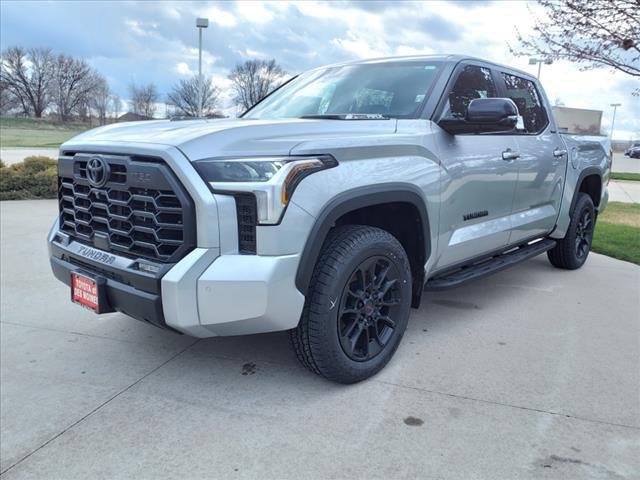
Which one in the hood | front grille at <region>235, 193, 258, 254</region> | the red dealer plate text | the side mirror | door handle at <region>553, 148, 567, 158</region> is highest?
the side mirror

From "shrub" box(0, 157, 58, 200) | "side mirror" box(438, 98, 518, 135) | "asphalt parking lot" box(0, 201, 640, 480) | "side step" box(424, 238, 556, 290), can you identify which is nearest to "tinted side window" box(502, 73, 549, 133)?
"side step" box(424, 238, 556, 290)

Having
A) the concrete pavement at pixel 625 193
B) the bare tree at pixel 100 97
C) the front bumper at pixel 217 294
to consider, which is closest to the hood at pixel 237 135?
the front bumper at pixel 217 294

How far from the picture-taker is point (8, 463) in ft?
7.65

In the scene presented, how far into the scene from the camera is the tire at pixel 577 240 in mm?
5500

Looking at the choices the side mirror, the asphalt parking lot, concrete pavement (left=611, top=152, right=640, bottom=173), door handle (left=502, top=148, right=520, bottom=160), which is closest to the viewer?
the asphalt parking lot

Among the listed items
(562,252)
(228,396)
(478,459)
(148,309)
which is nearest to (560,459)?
(478,459)

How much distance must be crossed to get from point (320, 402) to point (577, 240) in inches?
160

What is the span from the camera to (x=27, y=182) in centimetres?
1017

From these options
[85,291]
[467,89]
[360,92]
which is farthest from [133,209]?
[467,89]

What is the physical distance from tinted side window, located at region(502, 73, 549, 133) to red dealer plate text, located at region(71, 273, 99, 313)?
3.39m

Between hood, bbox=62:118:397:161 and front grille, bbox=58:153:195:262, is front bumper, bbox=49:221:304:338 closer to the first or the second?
front grille, bbox=58:153:195:262

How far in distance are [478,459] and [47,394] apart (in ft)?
7.35

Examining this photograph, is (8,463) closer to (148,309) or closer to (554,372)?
(148,309)

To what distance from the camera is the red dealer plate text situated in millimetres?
2732
